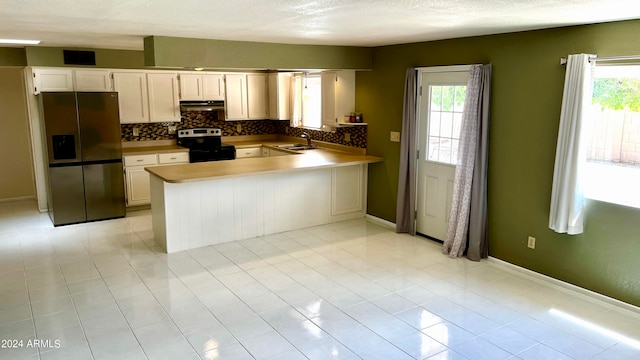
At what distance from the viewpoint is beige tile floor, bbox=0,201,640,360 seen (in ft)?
10.8

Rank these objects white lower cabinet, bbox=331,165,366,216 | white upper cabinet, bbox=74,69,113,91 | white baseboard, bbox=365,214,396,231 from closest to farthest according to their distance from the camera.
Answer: white baseboard, bbox=365,214,396,231, white lower cabinet, bbox=331,165,366,216, white upper cabinet, bbox=74,69,113,91

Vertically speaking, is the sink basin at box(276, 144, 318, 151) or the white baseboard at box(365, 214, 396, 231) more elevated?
the sink basin at box(276, 144, 318, 151)

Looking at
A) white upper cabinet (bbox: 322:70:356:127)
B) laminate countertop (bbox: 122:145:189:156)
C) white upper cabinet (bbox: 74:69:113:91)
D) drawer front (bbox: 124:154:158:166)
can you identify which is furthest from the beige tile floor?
white upper cabinet (bbox: 74:69:113:91)

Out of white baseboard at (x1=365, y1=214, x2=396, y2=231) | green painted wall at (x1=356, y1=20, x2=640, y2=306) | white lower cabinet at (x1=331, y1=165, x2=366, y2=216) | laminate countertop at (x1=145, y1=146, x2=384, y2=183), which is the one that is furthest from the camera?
white lower cabinet at (x1=331, y1=165, x2=366, y2=216)

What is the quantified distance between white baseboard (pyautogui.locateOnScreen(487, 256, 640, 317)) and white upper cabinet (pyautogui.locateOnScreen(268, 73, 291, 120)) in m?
4.09

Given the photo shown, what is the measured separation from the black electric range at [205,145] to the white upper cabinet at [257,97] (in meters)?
0.66

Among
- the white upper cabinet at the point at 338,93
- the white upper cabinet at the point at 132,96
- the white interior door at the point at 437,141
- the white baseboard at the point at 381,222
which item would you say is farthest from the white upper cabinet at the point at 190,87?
the white interior door at the point at 437,141

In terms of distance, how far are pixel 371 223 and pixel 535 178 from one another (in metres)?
2.45

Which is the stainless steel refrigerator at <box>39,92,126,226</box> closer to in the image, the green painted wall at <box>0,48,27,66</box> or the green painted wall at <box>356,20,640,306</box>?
the green painted wall at <box>0,48,27,66</box>

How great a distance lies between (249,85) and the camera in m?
7.80

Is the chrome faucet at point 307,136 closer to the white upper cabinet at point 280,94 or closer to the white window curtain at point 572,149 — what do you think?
the white upper cabinet at point 280,94

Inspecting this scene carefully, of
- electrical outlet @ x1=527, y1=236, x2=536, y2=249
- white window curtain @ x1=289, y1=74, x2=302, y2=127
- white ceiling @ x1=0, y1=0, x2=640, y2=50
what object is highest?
white ceiling @ x1=0, y1=0, x2=640, y2=50

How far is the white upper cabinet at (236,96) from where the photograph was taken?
300 inches

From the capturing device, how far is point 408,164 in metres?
5.75
